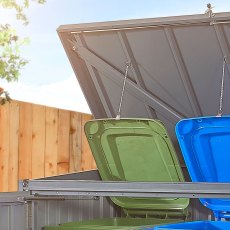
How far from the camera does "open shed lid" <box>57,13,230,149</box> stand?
4.02 metres

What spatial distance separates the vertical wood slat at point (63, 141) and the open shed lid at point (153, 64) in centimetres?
321

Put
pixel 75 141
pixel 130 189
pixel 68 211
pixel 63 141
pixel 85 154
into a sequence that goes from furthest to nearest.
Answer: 1. pixel 85 154
2. pixel 75 141
3. pixel 63 141
4. pixel 68 211
5. pixel 130 189

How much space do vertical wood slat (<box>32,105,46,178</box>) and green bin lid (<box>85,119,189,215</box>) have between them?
3.12m

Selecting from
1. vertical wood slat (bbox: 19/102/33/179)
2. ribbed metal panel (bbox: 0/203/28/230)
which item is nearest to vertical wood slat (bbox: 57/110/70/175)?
vertical wood slat (bbox: 19/102/33/179)

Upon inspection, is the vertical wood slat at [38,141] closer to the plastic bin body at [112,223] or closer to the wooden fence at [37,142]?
the wooden fence at [37,142]

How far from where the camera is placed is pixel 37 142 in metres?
7.57

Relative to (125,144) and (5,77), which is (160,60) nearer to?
(125,144)

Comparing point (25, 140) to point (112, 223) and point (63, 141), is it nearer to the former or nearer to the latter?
point (63, 141)

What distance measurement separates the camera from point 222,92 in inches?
163

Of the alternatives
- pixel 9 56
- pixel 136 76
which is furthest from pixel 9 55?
pixel 136 76

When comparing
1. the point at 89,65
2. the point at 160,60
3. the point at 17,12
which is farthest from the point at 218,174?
the point at 17,12

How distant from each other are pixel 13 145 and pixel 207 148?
12.2 ft

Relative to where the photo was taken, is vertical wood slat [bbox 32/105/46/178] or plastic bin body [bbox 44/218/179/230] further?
vertical wood slat [bbox 32/105/46/178]

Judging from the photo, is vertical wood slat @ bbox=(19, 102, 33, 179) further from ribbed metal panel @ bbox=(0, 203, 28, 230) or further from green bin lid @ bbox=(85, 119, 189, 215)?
ribbed metal panel @ bbox=(0, 203, 28, 230)
